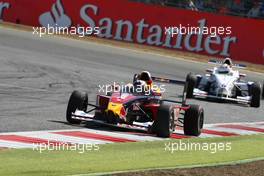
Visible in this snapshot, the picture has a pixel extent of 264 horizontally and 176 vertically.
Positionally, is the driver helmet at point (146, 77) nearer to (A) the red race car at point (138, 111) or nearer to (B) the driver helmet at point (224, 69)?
(A) the red race car at point (138, 111)

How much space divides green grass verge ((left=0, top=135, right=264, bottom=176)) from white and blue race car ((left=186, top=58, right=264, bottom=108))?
8.12m

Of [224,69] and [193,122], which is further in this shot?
[224,69]

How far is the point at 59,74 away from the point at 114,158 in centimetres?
1304

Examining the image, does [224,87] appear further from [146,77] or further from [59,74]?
[146,77]

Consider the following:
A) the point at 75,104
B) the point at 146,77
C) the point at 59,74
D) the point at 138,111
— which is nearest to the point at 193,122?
the point at 138,111

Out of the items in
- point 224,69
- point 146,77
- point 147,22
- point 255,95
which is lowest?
point 255,95

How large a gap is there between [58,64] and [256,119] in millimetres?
8804

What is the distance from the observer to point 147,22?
31797 millimetres

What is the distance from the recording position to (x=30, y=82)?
20.3m

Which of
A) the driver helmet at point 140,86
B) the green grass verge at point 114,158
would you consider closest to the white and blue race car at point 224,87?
the driver helmet at point 140,86

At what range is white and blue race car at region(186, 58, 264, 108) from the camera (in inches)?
819

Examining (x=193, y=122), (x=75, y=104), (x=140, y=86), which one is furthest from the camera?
(x=140, y=86)

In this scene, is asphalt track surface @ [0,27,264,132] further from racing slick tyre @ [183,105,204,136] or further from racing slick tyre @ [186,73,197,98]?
racing slick tyre @ [183,105,204,136]

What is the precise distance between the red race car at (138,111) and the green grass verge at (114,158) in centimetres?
83
